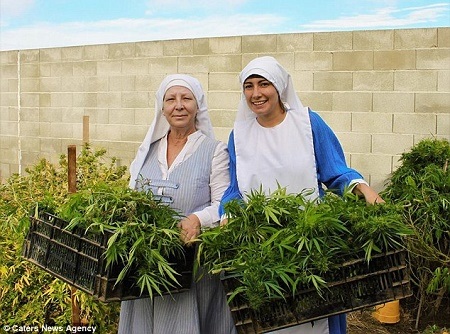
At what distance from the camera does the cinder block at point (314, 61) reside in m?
5.97

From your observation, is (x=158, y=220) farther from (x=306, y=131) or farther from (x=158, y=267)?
(x=306, y=131)

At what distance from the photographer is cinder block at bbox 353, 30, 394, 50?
5.63 m

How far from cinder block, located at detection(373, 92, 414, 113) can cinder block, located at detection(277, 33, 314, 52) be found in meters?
0.77

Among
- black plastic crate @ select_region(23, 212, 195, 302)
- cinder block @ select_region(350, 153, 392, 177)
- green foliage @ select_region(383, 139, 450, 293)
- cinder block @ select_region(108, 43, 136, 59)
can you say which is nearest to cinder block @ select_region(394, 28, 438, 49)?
cinder block @ select_region(350, 153, 392, 177)

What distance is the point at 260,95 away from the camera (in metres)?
2.65

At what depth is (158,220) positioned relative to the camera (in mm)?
2508

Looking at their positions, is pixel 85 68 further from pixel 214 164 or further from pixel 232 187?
pixel 232 187

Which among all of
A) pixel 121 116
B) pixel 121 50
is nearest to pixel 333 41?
pixel 121 50

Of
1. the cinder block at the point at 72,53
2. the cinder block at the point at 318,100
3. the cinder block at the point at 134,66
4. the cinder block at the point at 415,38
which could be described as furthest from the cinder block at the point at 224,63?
the cinder block at the point at 72,53

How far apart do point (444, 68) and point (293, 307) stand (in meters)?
3.73

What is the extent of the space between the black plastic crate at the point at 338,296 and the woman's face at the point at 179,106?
809 millimetres

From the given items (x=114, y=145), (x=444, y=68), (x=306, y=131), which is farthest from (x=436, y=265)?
(x=114, y=145)

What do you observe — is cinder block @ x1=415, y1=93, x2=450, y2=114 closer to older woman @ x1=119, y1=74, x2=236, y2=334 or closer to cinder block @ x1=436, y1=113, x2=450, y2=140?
cinder block @ x1=436, y1=113, x2=450, y2=140

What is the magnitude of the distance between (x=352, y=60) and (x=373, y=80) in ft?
0.86
